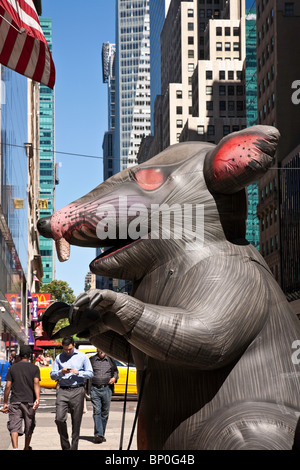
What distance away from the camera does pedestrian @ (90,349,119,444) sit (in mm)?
11055

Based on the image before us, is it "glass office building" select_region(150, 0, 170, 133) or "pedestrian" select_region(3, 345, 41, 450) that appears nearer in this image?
"pedestrian" select_region(3, 345, 41, 450)

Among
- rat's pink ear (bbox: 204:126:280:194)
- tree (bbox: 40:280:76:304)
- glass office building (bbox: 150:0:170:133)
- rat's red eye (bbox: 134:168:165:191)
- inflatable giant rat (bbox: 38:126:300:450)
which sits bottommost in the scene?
tree (bbox: 40:280:76:304)

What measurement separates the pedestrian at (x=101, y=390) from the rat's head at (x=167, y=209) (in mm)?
8301

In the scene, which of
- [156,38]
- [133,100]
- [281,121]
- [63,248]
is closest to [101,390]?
[63,248]

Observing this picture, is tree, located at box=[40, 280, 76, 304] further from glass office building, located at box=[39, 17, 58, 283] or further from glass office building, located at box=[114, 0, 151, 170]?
glass office building, located at box=[114, 0, 151, 170]

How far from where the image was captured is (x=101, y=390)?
11602 mm

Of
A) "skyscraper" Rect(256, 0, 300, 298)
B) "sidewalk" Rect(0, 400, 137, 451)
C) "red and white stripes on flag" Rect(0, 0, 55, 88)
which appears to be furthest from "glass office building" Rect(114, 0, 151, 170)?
"red and white stripes on flag" Rect(0, 0, 55, 88)

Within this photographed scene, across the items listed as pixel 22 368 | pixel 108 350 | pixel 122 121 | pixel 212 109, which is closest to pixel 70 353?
pixel 22 368

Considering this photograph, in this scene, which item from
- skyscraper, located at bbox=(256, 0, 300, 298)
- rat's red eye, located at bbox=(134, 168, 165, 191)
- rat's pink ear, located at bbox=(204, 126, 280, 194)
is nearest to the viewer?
rat's pink ear, located at bbox=(204, 126, 280, 194)

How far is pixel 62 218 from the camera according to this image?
3.14 m

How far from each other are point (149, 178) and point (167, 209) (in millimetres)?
202

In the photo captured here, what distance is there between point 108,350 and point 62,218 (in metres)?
0.70

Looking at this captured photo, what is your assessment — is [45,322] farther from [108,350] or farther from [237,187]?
[237,187]

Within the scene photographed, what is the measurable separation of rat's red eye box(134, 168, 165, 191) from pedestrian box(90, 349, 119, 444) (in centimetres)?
837
